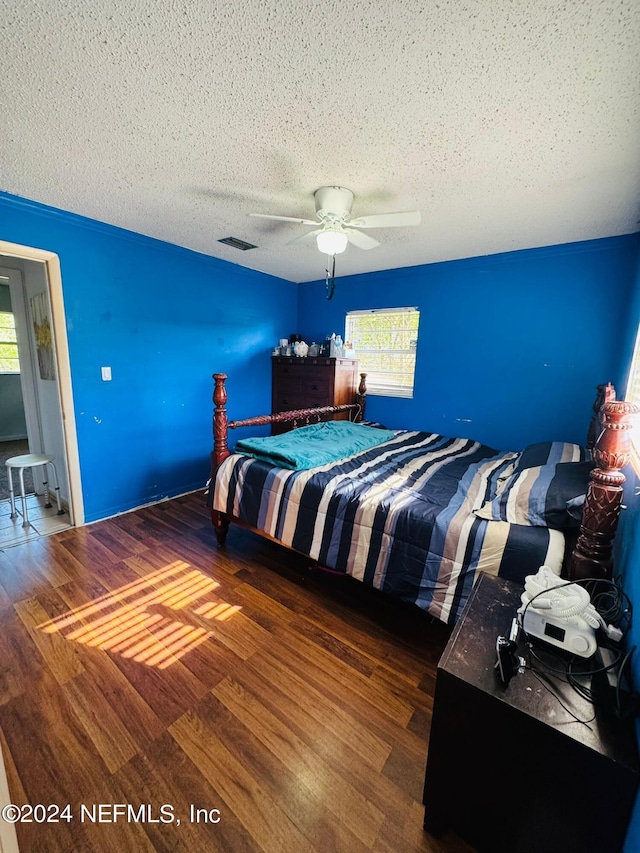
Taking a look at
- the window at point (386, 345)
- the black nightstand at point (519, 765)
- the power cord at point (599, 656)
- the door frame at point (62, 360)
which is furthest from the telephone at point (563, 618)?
the door frame at point (62, 360)

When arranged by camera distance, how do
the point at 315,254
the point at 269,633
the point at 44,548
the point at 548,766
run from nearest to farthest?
the point at 548,766, the point at 269,633, the point at 44,548, the point at 315,254

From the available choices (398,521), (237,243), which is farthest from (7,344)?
(398,521)

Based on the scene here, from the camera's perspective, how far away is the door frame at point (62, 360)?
2328mm

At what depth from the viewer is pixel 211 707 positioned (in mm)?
1356

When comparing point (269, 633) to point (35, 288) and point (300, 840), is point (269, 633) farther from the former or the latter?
point (35, 288)

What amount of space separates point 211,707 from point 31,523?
241 cm

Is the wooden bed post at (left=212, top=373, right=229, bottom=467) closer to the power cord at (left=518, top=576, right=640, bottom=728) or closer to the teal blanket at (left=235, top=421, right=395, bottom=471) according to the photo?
the teal blanket at (left=235, top=421, right=395, bottom=471)

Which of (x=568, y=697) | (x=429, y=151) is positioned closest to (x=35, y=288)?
(x=429, y=151)

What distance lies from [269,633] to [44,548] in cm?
186

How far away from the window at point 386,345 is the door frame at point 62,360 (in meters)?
2.80

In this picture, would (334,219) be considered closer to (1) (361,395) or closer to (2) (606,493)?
(2) (606,493)

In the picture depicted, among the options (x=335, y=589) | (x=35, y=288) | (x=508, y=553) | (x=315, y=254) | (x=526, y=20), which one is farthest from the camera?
(x=315, y=254)

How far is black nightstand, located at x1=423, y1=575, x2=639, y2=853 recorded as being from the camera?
0.74 meters

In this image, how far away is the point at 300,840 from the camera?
99cm
